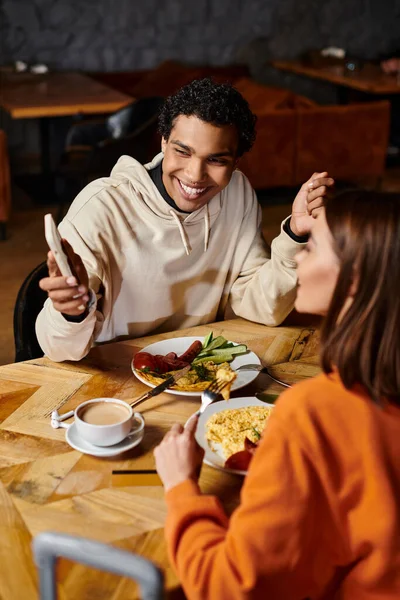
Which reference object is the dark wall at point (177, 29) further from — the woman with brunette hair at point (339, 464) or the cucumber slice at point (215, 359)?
the woman with brunette hair at point (339, 464)

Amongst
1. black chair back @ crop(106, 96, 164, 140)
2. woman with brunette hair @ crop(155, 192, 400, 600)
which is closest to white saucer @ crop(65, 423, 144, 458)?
woman with brunette hair @ crop(155, 192, 400, 600)

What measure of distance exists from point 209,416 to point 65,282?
40cm

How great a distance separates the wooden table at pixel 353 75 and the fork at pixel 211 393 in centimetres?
491

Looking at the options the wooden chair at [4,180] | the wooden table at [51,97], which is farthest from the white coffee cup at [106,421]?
the wooden table at [51,97]

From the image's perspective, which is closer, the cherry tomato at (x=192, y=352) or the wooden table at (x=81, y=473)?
the wooden table at (x=81, y=473)

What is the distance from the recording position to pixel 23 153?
6629 mm

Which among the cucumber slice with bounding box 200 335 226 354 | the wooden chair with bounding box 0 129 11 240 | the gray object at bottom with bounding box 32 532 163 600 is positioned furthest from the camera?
the wooden chair with bounding box 0 129 11 240

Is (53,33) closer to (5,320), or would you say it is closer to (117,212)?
(5,320)

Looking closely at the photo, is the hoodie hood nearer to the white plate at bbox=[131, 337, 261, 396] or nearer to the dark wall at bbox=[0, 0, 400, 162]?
the white plate at bbox=[131, 337, 261, 396]

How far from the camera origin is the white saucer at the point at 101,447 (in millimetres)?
1382

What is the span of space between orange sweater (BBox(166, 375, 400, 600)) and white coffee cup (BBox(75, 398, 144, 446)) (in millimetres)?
393

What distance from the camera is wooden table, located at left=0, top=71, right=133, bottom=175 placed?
201 inches

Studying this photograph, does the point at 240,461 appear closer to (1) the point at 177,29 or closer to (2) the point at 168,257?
(2) the point at 168,257

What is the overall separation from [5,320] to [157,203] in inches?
89.0
